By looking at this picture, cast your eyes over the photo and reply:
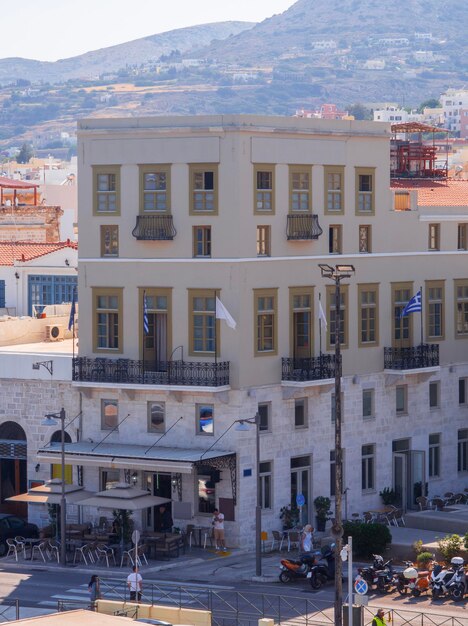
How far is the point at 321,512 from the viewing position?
2596 inches

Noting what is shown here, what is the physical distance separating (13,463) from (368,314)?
48.0 ft

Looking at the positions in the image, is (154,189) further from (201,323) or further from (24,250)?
(24,250)

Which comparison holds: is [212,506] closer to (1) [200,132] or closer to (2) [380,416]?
(2) [380,416]

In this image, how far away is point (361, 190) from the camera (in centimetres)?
6906

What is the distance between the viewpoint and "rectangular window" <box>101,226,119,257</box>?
6625 centimetres

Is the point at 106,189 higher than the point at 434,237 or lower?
higher

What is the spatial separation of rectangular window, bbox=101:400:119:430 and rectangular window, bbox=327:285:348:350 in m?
8.31

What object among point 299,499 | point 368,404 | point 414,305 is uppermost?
point 414,305

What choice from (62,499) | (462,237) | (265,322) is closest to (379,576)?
(62,499)

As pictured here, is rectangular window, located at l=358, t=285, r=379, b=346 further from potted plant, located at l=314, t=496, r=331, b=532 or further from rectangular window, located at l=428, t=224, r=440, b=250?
potted plant, located at l=314, t=496, r=331, b=532

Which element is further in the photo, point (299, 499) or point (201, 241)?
point (299, 499)

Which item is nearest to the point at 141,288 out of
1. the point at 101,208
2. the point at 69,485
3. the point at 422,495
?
the point at 101,208

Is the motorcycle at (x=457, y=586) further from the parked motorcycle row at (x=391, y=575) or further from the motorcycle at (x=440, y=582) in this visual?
the motorcycle at (x=440, y=582)

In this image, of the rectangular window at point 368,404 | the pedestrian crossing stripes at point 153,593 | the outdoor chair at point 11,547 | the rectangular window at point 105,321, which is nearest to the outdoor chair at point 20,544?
the outdoor chair at point 11,547
